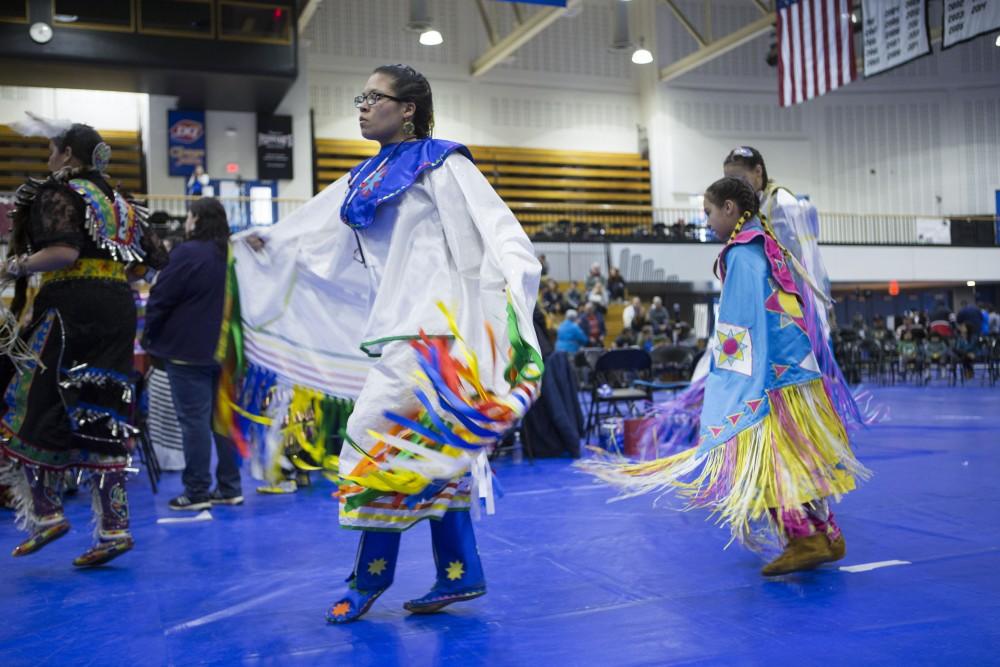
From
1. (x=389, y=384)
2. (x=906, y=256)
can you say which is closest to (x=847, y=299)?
(x=906, y=256)

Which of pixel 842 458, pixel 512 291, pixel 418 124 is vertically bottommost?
pixel 842 458

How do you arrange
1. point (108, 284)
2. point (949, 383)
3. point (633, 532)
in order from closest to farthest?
point (108, 284), point (633, 532), point (949, 383)

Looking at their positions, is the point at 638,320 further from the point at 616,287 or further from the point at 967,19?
the point at 967,19

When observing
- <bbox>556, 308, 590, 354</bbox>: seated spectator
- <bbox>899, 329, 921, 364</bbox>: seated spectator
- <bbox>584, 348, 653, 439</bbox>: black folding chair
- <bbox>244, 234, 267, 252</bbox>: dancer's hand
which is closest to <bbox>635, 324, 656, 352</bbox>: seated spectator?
<bbox>556, 308, 590, 354</bbox>: seated spectator

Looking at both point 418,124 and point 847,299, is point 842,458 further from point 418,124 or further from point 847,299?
point 847,299

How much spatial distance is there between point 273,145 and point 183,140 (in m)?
1.47

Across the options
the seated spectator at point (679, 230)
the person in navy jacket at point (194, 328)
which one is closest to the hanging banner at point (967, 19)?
the person in navy jacket at point (194, 328)

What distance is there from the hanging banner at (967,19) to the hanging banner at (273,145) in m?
11.0

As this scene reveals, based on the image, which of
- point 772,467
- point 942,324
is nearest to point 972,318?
point 942,324

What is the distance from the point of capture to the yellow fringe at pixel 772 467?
8.48 feet

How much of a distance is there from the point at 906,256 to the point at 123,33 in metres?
15.0

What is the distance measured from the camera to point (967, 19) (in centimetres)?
823

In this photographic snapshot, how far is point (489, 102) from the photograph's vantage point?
19.1 meters

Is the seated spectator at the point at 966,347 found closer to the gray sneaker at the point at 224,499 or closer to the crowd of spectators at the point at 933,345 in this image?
the crowd of spectators at the point at 933,345
